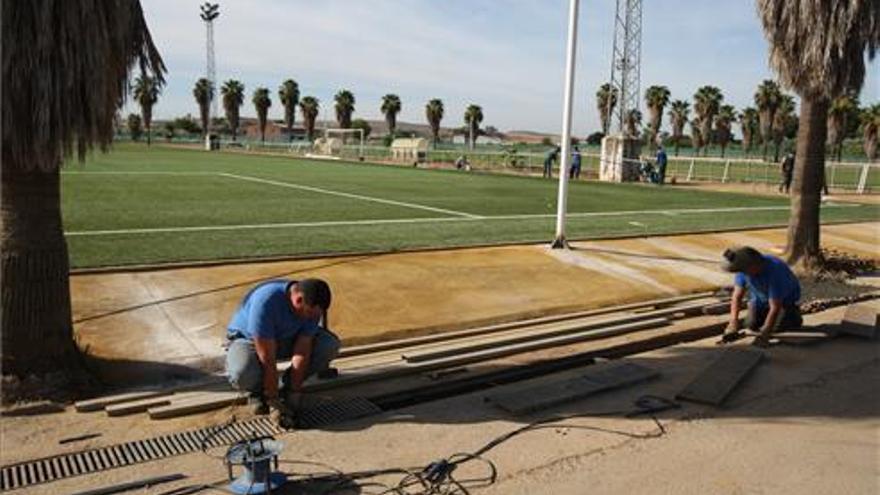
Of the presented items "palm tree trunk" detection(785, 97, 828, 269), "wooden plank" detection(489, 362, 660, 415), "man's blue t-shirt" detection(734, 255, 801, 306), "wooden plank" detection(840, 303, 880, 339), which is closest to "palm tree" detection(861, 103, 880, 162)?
"palm tree trunk" detection(785, 97, 828, 269)

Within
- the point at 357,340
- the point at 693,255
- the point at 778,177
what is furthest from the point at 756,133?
the point at 357,340

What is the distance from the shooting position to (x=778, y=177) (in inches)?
1407

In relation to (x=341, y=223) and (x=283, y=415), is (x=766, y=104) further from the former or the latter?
(x=283, y=415)

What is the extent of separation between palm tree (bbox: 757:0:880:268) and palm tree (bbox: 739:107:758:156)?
80452 millimetres

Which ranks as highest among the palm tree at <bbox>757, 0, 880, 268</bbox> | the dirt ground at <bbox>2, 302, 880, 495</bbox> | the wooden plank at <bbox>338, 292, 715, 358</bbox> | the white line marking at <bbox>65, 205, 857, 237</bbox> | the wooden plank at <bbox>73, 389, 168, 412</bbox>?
the palm tree at <bbox>757, 0, 880, 268</bbox>

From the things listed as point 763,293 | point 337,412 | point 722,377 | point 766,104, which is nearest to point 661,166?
point 763,293

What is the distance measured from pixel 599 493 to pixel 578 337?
3.36 meters

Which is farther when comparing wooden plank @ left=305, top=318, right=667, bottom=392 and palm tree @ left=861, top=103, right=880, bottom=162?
palm tree @ left=861, top=103, right=880, bottom=162

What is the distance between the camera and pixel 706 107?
8106 cm

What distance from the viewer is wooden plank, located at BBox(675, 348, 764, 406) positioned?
236 inches

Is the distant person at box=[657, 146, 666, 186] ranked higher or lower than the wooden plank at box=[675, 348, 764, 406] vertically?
higher

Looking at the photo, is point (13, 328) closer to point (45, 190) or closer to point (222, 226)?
point (45, 190)

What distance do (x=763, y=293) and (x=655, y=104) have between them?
6760 cm

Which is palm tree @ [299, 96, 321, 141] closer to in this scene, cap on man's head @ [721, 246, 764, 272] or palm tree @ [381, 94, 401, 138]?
palm tree @ [381, 94, 401, 138]
